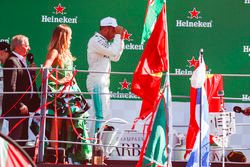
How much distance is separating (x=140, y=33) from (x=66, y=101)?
235 cm

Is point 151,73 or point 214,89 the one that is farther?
point 214,89

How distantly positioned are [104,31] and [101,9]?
98 centimetres

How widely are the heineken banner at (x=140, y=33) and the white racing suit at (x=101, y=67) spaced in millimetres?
866

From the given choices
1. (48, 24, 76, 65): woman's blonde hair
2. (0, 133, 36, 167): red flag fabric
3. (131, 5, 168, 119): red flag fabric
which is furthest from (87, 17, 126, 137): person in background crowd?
(0, 133, 36, 167): red flag fabric

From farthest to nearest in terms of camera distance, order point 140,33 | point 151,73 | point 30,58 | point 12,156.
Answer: point 140,33, point 30,58, point 151,73, point 12,156

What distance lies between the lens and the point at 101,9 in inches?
524

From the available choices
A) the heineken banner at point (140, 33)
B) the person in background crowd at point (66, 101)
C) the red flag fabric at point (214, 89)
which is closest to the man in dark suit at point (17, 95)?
the person in background crowd at point (66, 101)

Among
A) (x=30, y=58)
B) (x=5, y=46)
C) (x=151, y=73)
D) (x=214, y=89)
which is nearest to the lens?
(x=151, y=73)

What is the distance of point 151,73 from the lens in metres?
9.58

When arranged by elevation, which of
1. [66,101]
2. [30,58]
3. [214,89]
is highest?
[30,58]

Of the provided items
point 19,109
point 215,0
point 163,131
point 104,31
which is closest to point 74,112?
point 19,109

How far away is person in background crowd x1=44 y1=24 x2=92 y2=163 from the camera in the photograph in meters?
11.3

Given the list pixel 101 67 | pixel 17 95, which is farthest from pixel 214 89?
pixel 17 95

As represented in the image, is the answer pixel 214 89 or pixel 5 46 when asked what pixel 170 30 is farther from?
pixel 5 46
